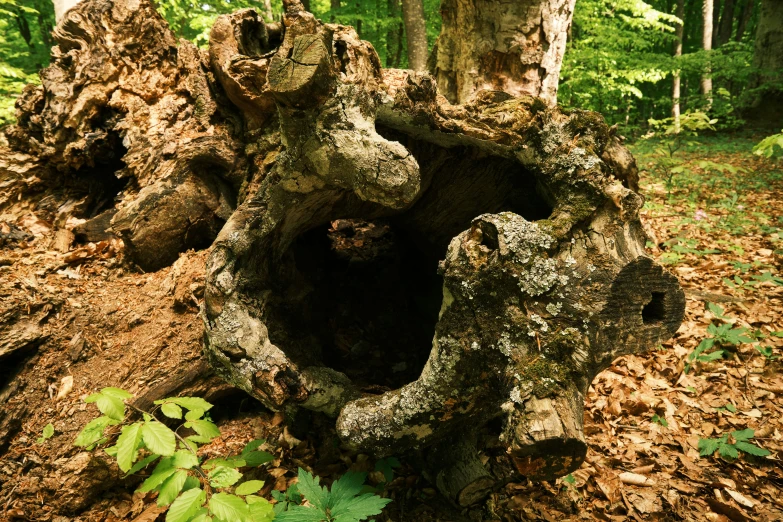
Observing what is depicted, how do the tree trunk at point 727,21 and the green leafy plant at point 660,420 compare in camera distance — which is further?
the tree trunk at point 727,21

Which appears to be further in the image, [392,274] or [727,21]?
[727,21]

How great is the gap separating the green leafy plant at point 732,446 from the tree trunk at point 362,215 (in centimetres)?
118

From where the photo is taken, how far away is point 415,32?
21.0 ft

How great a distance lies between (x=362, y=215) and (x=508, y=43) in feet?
5.97

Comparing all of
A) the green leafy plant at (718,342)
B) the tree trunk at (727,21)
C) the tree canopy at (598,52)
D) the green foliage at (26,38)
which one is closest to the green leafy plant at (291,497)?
the green leafy plant at (718,342)

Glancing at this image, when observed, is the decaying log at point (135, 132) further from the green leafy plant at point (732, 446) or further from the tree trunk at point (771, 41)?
the tree trunk at point (771, 41)

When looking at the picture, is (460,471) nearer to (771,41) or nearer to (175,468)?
(175,468)

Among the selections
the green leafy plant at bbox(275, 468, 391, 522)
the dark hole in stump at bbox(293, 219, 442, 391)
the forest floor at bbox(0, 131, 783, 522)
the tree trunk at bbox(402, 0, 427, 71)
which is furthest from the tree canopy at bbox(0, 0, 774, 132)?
the green leafy plant at bbox(275, 468, 391, 522)

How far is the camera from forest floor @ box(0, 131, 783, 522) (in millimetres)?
2266

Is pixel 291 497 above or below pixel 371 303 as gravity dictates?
below

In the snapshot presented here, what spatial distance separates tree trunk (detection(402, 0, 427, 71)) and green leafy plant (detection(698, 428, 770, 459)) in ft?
18.8

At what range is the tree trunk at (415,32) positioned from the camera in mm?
6301

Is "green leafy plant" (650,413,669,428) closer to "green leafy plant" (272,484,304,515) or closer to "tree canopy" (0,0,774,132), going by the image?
"green leafy plant" (272,484,304,515)

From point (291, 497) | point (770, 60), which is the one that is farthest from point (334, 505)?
point (770, 60)
